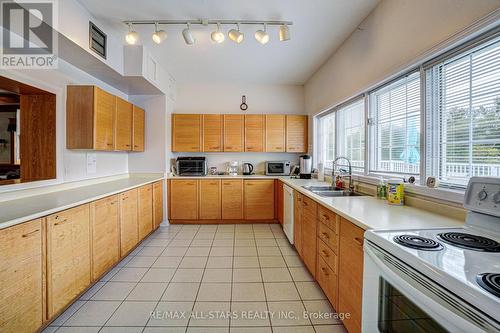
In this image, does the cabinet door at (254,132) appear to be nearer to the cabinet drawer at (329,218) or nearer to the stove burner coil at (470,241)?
the cabinet drawer at (329,218)

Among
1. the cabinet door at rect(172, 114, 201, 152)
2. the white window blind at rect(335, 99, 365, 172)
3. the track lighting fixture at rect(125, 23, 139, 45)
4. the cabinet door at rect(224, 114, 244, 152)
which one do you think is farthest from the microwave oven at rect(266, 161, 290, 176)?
the track lighting fixture at rect(125, 23, 139, 45)

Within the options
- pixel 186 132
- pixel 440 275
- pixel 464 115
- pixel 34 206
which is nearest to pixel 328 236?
pixel 440 275

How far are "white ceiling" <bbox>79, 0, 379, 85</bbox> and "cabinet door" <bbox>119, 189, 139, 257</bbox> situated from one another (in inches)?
78.1

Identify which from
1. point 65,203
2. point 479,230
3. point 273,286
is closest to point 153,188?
point 65,203

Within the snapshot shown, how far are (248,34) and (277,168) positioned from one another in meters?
2.46

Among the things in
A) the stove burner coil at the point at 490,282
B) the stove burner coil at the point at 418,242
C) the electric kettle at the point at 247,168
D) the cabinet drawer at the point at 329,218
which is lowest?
the cabinet drawer at the point at 329,218

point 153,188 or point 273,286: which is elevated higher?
point 153,188

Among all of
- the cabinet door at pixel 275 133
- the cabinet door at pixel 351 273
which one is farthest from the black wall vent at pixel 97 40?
the cabinet door at pixel 351 273

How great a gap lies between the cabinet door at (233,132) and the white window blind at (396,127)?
2.41 m

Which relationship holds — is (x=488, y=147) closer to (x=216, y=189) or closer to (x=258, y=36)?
(x=258, y=36)

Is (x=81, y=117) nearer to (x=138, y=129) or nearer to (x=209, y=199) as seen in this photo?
(x=138, y=129)

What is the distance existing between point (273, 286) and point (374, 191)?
1.37 meters

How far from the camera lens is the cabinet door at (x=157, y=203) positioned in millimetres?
3561

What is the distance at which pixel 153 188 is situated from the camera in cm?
353
